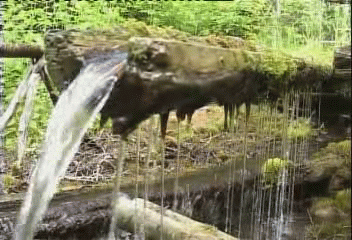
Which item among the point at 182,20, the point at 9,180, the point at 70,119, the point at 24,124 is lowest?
the point at 9,180

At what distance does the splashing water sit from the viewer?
1622 mm

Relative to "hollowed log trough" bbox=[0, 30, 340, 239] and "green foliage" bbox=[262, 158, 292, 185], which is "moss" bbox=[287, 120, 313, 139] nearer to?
"green foliage" bbox=[262, 158, 292, 185]

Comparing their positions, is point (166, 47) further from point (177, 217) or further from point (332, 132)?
point (177, 217)

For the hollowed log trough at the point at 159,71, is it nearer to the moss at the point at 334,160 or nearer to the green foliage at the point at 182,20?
the moss at the point at 334,160

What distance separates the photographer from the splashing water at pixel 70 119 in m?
1.62

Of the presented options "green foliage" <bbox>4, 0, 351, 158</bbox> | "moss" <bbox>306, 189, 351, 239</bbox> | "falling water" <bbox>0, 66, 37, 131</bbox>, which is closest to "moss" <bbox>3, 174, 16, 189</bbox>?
"green foliage" <bbox>4, 0, 351, 158</bbox>

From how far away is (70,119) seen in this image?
6.52 ft

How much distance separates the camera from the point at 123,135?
1.74 m

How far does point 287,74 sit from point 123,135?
2.28 ft

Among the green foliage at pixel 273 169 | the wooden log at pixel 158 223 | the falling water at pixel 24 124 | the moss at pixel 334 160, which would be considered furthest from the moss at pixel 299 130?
the falling water at pixel 24 124

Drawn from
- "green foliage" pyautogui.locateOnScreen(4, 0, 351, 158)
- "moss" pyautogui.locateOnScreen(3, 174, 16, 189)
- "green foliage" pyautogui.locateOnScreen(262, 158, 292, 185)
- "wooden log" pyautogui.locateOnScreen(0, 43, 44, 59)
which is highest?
"green foliage" pyautogui.locateOnScreen(4, 0, 351, 158)

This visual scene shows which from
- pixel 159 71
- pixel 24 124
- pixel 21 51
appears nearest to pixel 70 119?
pixel 159 71

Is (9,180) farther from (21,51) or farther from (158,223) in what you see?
(158,223)

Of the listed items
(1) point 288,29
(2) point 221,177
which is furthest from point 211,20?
(2) point 221,177
